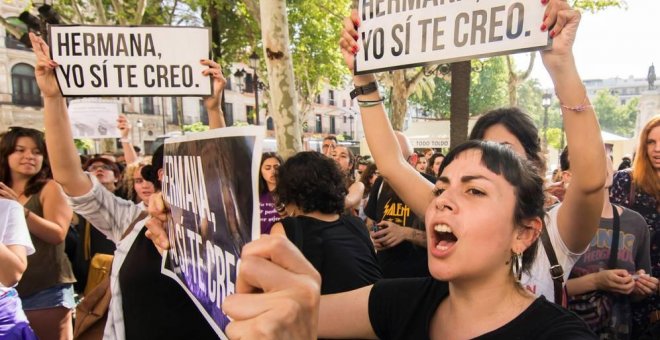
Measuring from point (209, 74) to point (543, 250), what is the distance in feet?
6.44

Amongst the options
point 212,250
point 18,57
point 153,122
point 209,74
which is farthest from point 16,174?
point 153,122

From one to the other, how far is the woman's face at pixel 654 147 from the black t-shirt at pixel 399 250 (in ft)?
4.43

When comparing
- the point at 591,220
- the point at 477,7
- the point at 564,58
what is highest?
the point at 477,7

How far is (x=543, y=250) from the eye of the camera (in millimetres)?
1883

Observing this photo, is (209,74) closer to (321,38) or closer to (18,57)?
(321,38)

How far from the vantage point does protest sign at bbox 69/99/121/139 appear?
26.5 ft

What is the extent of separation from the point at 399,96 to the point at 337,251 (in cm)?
1631

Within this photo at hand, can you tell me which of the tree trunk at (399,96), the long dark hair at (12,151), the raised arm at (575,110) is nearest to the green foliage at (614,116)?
the tree trunk at (399,96)

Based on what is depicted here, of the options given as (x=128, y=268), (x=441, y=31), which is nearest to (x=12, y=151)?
(x=128, y=268)

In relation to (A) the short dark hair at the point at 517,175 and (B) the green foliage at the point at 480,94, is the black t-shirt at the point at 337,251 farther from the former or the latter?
(B) the green foliage at the point at 480,94

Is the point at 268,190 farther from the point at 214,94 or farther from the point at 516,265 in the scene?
the point at 516,265

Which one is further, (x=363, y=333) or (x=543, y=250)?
(x=543, y=250)

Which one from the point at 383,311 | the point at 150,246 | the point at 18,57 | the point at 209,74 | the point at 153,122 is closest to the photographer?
the point at 383,311

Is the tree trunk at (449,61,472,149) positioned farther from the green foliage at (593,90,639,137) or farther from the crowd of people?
the green foliage at (593,90,639,137)
